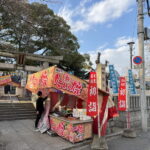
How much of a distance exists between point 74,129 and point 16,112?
612 cm

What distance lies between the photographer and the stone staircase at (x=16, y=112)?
8948mm

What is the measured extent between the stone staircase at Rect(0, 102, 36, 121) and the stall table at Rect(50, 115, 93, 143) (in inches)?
177

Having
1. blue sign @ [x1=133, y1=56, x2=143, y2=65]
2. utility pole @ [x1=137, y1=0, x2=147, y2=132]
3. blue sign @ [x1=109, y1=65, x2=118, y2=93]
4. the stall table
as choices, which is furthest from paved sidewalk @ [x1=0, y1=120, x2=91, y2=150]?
blue sign @ [x1=133, y1=56, x2=143, y2=65]

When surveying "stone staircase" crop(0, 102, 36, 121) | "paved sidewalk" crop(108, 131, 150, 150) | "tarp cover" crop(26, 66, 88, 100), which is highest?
"tarp cover" crop(26, 66, 88, 100)

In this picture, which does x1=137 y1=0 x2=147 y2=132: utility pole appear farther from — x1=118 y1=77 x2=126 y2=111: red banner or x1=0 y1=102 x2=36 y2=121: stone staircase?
x1=0 y1=102 x2=36 y2=121: stone staircase

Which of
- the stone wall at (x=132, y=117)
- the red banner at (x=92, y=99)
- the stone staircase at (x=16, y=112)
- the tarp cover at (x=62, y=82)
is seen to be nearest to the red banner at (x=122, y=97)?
the stone wall at (x=132, y=117)

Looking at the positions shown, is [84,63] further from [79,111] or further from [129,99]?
[79,111]

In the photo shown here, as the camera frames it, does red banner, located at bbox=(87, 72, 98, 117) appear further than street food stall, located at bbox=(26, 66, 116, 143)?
No

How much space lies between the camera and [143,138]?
5852 mm

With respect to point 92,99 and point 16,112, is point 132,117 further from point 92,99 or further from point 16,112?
point 16,112

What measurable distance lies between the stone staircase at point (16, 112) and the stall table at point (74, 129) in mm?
4485

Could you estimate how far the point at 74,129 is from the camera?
4.92m

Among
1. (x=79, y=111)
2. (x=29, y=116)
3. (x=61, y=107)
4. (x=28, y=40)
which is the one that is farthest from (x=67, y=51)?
(x=79, y=111)

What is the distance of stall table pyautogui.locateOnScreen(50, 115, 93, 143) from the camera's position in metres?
4.95
